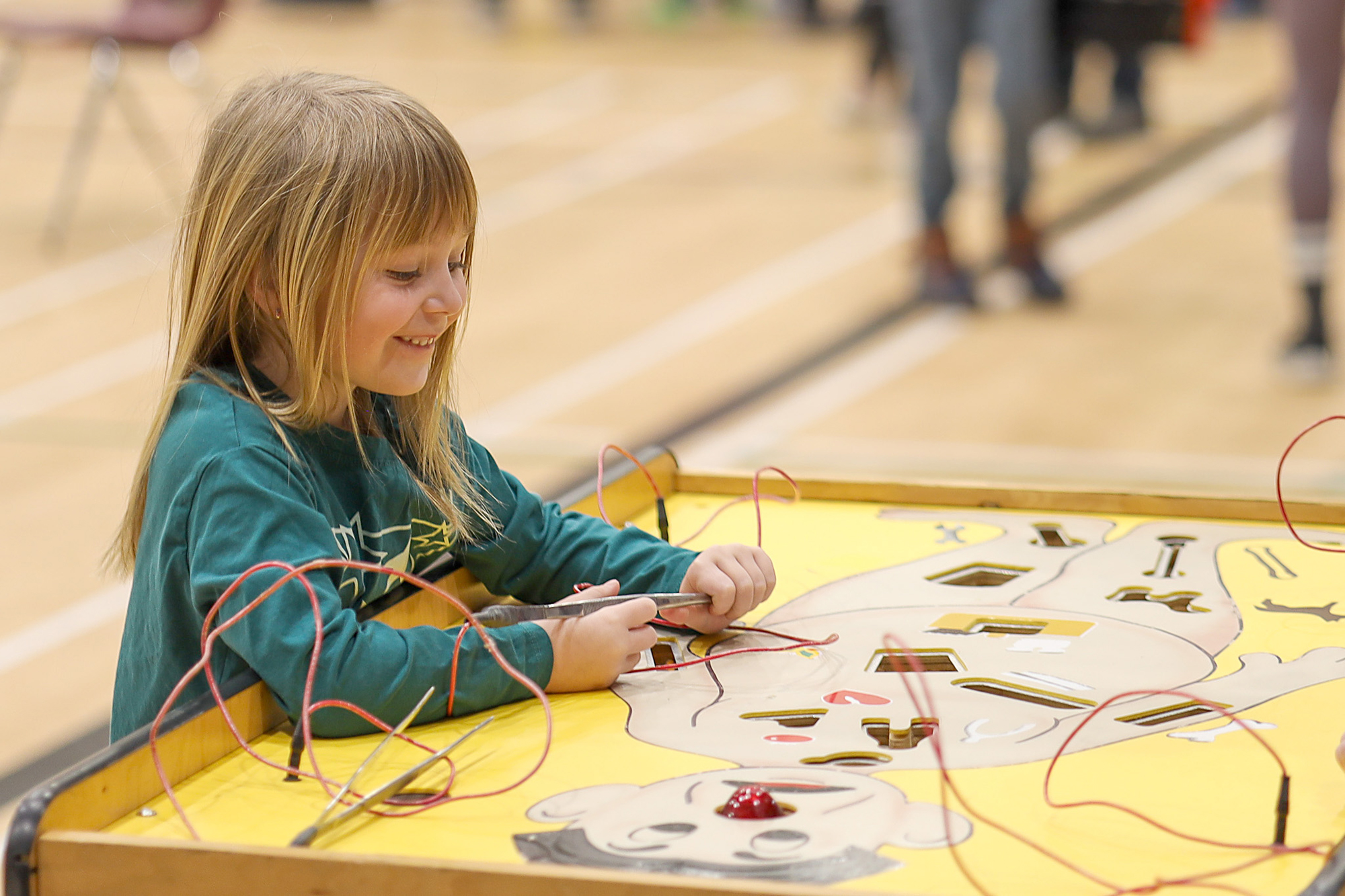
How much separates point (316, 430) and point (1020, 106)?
264cm

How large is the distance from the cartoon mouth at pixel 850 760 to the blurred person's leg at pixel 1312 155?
2.07 metres

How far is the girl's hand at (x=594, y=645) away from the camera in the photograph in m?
1.02

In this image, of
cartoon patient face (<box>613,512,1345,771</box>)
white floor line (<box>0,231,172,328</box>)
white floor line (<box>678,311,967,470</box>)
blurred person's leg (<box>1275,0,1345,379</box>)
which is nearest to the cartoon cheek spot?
cartoon patient face (<box>613,512,1345,771</box>)

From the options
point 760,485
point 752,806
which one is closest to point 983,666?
point 752,806

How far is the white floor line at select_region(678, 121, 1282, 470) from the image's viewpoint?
2846 millimetres

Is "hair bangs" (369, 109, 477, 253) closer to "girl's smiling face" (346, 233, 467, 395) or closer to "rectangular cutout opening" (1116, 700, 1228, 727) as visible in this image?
"girl's smiling face" (346, 233, 467, 395)

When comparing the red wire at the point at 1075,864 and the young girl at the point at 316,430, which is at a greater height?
the young girl at the point at 316,430

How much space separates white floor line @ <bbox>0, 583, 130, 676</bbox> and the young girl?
3.39 ft

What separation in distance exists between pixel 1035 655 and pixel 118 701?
595mm

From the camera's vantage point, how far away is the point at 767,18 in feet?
26.9

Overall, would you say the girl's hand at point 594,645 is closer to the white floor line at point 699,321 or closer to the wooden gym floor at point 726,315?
the wooden gym floor at point 726,315

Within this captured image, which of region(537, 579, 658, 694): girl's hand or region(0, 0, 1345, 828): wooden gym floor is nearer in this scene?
region(537, 579, 658, 694): girl's hand

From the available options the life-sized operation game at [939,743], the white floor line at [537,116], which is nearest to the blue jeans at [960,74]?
the white floor line at [537,116]

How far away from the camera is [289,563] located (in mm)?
972
